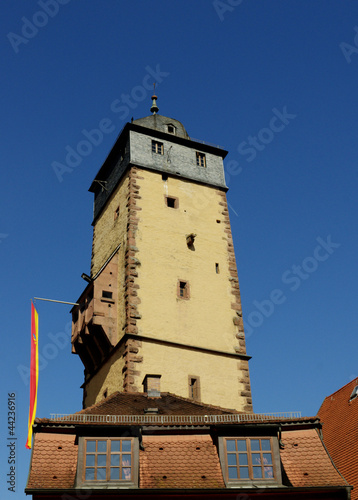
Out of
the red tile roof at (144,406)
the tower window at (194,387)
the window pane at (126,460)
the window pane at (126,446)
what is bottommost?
the window pane at (126,460)

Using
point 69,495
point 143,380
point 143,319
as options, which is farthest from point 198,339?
point 69,495

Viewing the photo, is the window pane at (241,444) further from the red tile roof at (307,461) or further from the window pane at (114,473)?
the window pane at (114,473)

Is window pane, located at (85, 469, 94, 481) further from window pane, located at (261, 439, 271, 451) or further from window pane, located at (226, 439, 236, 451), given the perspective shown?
window pane, located at (261, 439, 271, 451)

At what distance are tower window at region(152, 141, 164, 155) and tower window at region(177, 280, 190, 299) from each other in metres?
7.08

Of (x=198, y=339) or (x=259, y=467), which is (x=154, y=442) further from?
(x=198, y=339)

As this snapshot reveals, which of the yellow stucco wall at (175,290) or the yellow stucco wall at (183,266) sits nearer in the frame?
the yellow stucco wall at (175,290)

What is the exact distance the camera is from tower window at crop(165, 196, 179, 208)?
2922 cm

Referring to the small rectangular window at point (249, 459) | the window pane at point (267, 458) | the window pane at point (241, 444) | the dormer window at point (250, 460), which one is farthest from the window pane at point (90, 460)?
the window pane at point (267, 458)

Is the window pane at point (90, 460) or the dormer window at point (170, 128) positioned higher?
the dormer window at point (170, 128)

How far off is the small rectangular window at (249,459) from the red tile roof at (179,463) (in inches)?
14.0

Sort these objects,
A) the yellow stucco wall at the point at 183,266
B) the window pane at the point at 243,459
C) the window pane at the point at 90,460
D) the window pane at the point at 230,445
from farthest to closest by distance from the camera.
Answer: the yellow stucco wall at the point at 183,266 → the window pane at the point at 230,445 → the window pane at the point at 243,459 → the window pane at the point at 90,460

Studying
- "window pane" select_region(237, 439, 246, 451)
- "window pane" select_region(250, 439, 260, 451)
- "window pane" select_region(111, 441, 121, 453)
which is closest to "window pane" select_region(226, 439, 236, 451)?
"window pane" select_region(237, 439, 246, 451)

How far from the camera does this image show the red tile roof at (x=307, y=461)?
16.0m

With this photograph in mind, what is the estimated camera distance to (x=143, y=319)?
82.5 ft
